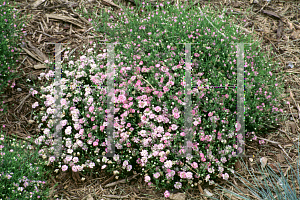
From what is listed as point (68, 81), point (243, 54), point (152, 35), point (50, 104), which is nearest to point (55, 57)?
point (68, 81)

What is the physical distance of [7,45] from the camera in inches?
159

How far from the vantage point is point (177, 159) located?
3.33 m

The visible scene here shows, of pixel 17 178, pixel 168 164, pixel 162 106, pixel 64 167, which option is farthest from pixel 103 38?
pixel 17 178

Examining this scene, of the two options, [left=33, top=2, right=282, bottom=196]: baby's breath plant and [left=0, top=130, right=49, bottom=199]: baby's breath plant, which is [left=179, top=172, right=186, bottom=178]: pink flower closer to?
[left=33, top=2, right=282, bottom=196]: baby's breath plant

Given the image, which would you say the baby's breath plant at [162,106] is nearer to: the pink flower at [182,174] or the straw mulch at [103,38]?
the pink flower at [182,174]

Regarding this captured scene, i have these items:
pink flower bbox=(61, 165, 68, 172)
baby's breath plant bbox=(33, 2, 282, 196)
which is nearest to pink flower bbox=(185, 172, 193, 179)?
baby's breath plant bbox=(33, 2, 282, 196)

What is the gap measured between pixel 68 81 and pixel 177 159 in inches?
77.2

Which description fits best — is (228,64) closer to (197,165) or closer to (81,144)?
(197,165)

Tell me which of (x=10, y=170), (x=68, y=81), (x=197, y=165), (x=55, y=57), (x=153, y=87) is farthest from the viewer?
(x=55, y=57)

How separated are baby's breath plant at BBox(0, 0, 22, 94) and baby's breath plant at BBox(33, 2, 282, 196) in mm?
592

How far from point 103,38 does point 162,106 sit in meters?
1.94

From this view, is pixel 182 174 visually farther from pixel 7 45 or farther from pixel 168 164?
pixel 7 45

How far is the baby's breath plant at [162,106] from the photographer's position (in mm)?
3369

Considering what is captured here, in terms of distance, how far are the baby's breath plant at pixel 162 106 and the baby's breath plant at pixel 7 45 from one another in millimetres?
592
